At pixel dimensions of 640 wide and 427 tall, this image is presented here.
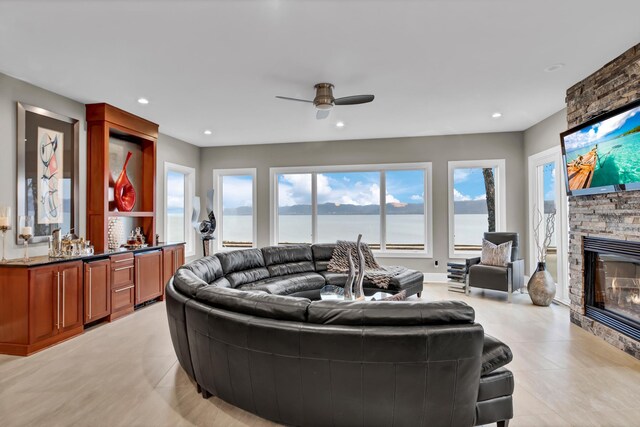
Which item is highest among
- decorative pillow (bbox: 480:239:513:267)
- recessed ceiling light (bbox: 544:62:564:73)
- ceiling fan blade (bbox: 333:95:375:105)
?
recessed ceiling light (bbox: 544:62:564:73)

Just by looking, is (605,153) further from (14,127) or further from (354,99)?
(14,127)

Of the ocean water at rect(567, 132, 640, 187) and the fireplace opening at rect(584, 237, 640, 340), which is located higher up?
the ocean water at rect(567, 132, 640, 187)

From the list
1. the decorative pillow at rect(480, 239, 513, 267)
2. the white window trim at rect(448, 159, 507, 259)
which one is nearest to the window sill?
the white window trim at rect(448, 159, 507, 259)

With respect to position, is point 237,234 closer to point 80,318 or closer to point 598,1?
point 80,318

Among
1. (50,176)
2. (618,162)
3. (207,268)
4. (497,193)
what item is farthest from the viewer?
(497,193)

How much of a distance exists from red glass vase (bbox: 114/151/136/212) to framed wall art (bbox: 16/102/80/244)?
1.76ft

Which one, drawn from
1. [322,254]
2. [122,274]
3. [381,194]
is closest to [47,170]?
[122,274]

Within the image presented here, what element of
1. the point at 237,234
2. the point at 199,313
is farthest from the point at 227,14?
the point at 237,234

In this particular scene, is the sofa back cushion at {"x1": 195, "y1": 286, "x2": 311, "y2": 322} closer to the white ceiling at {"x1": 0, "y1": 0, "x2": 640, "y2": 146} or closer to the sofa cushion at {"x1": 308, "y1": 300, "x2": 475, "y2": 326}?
the sofa cushion at {"x1": 308, "y1": 300, "x2": 475, "y2": 326}

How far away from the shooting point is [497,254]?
5.14 m

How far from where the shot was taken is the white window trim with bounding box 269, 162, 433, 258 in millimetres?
6355

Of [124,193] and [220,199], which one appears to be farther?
[220,199]

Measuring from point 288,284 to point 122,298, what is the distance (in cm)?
211

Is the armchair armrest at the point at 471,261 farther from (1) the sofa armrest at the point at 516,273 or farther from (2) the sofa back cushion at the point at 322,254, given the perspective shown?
(2) the sofa back cushion at the point at 322,254
